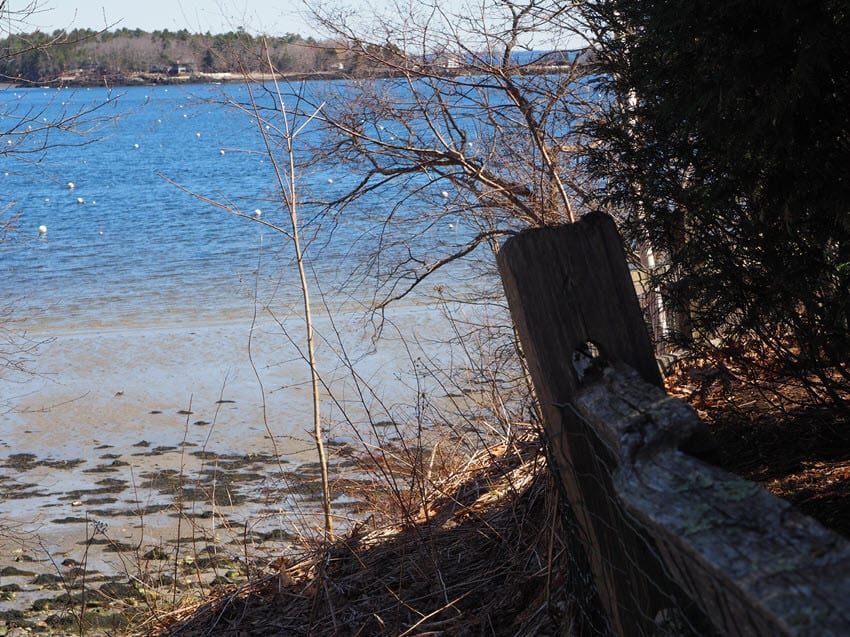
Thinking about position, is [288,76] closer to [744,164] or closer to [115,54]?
[115,54]

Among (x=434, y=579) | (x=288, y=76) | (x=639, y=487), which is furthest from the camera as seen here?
(x=288, y=76)

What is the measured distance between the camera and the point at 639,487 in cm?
145

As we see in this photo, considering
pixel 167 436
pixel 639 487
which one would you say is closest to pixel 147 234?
pixel 167 436

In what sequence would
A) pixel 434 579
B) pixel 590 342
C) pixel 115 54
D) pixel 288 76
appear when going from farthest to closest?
pixel 115 54 → pixel 288 76 → pixel 434 579 → pixel 590 342

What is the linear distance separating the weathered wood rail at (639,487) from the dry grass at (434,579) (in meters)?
→ 1.08

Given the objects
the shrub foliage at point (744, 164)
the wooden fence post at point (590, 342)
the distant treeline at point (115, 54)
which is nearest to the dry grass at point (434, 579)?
the wooden fence post at point (590, 342)

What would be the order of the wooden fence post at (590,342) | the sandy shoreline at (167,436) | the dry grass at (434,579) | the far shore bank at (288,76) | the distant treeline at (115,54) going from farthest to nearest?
the sandy shoreline at (167,436) < the far shore bank at (288,76) < the distant treeline at (115,54) < the dry grass at (434,579) < the wooden fence post at (590,342)

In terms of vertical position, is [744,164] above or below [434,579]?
above

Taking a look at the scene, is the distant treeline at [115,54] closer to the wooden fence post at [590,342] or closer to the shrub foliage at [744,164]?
the shrub foliage at [744,164]

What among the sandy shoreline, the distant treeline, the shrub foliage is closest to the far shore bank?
the distant treeline

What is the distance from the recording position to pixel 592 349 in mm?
2006

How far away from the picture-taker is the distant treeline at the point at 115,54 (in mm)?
7156

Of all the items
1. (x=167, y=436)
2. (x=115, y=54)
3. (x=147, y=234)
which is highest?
(x=115, y=54)

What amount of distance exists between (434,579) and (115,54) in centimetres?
863
